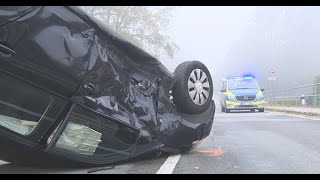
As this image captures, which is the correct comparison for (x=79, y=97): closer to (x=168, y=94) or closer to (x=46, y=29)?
(x=46, y=29)

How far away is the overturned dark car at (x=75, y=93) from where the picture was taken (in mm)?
4918

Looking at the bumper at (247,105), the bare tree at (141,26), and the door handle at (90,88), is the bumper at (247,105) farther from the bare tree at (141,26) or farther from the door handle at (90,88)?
the door handle at (90,88)

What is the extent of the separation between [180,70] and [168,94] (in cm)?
48

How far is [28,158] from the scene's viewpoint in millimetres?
5371

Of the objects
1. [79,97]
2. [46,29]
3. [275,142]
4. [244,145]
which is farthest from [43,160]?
[275,142]

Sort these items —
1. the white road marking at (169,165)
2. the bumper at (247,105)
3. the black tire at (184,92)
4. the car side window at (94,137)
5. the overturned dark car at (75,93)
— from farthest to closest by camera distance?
the bumper at (247,105) → the black tire at (184,92) → the white road marking at (169,165) → the car side window at (94,137) → the overturned dark car at (75,93)

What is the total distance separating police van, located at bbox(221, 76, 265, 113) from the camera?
75.8ft

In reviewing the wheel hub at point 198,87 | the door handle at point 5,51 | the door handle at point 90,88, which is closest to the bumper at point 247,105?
the wheel hub at point 198,87

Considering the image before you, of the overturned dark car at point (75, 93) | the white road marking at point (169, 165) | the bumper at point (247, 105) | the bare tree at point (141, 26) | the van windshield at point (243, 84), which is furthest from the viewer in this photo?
the bare tree at point (141, 26)

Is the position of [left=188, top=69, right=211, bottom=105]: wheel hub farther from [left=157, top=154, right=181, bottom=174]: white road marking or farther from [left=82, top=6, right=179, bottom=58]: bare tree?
[left=82, top=6, right=179, bottom=58]: bare tree

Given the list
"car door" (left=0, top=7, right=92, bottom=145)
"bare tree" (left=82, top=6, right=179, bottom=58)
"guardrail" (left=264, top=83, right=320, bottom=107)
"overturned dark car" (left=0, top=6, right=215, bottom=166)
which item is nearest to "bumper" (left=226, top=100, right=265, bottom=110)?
"guardrail" (left=264, top=83, right=320, bottom=107)

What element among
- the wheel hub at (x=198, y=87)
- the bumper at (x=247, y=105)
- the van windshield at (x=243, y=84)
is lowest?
the bumper at (x=247, y=105)

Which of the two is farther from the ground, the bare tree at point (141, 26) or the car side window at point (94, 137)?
the bare tree at point (141, 26)

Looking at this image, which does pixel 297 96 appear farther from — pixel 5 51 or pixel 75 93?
pixel 5 51
